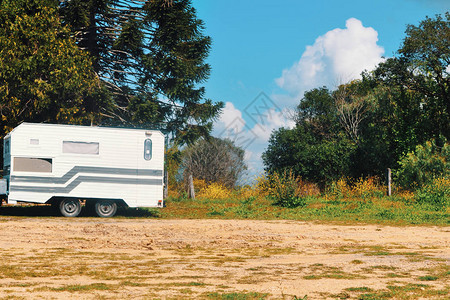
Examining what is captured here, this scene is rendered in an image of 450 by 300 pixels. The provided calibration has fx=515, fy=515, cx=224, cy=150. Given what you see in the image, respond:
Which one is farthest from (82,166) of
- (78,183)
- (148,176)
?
(148,176)

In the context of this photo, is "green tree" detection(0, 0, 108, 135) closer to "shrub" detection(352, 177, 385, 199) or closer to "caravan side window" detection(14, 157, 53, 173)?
"caravan side window" detection(14, 157, 53, 173)

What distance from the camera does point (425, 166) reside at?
3125 cm

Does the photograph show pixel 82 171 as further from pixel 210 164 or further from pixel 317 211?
pixel 210 164

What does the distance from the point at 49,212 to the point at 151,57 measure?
1046 cm

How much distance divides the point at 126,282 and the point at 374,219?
14.8m

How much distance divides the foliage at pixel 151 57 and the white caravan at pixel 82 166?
24.8 feet

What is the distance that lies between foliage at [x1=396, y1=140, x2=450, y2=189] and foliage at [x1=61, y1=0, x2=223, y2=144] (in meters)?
12.4

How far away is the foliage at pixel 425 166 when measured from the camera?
30766mm

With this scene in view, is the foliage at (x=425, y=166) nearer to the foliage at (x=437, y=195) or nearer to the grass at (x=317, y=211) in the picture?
the foliage at (x=437, y=195)

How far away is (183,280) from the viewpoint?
27.6ft

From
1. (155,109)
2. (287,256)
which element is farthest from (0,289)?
(155,109)

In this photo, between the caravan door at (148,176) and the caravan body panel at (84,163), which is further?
the caravan door at (148,176)

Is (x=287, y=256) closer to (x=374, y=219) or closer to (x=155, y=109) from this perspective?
(x=374, y=219)

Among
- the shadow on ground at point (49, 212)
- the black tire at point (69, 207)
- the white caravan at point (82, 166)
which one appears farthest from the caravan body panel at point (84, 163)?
the shadow on ground at point (49, 212)
